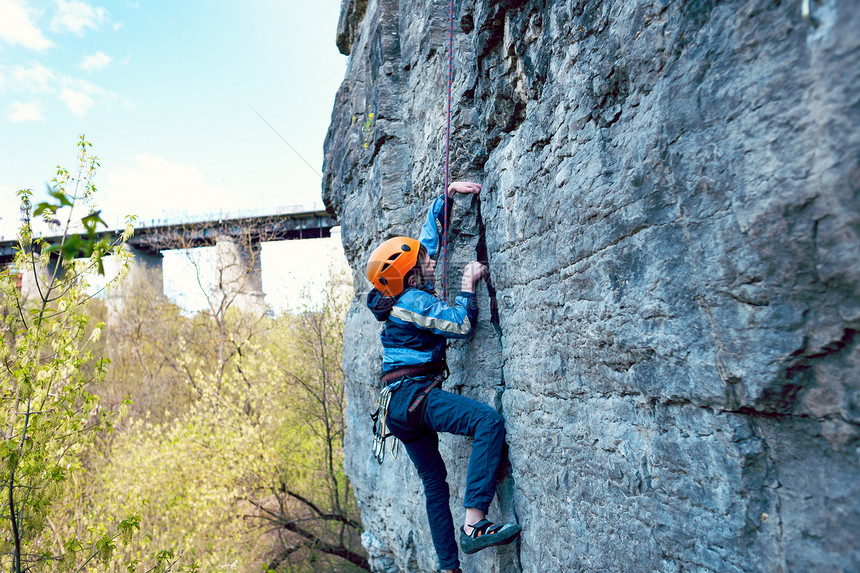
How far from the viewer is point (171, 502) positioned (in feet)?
30.0

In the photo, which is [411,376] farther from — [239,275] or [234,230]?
[234,230]

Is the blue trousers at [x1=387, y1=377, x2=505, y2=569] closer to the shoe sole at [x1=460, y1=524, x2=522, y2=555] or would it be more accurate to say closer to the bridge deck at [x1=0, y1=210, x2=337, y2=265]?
the shoe sole at [x1=460, y1=524, x2=522, y2=555]

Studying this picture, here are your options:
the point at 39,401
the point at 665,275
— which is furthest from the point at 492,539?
the point at 39,401

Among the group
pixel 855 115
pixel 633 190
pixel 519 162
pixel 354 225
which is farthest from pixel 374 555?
pixel 855 115

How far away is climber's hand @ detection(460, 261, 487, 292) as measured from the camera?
10.3 ft

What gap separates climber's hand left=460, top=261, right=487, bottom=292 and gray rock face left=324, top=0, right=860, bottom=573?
12cm

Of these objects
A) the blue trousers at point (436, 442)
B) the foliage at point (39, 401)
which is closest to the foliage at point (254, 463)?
the foliage at point (39, 401)

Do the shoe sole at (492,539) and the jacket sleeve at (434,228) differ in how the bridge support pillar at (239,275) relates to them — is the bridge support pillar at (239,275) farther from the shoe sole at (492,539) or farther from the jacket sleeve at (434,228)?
the shoe sole at (492,539)

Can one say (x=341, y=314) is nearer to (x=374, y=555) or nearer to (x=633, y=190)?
(x=374, y=555)

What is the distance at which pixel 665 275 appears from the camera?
5.96 ft

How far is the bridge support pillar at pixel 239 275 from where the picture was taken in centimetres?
1499

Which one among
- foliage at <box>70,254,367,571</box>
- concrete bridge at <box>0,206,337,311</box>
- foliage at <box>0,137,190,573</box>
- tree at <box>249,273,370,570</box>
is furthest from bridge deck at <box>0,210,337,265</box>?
foliage at <box>0,137,190,573</box>

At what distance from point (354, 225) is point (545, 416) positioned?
3.70 meters

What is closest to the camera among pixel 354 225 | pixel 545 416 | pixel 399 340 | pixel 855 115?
pixel 855 115
